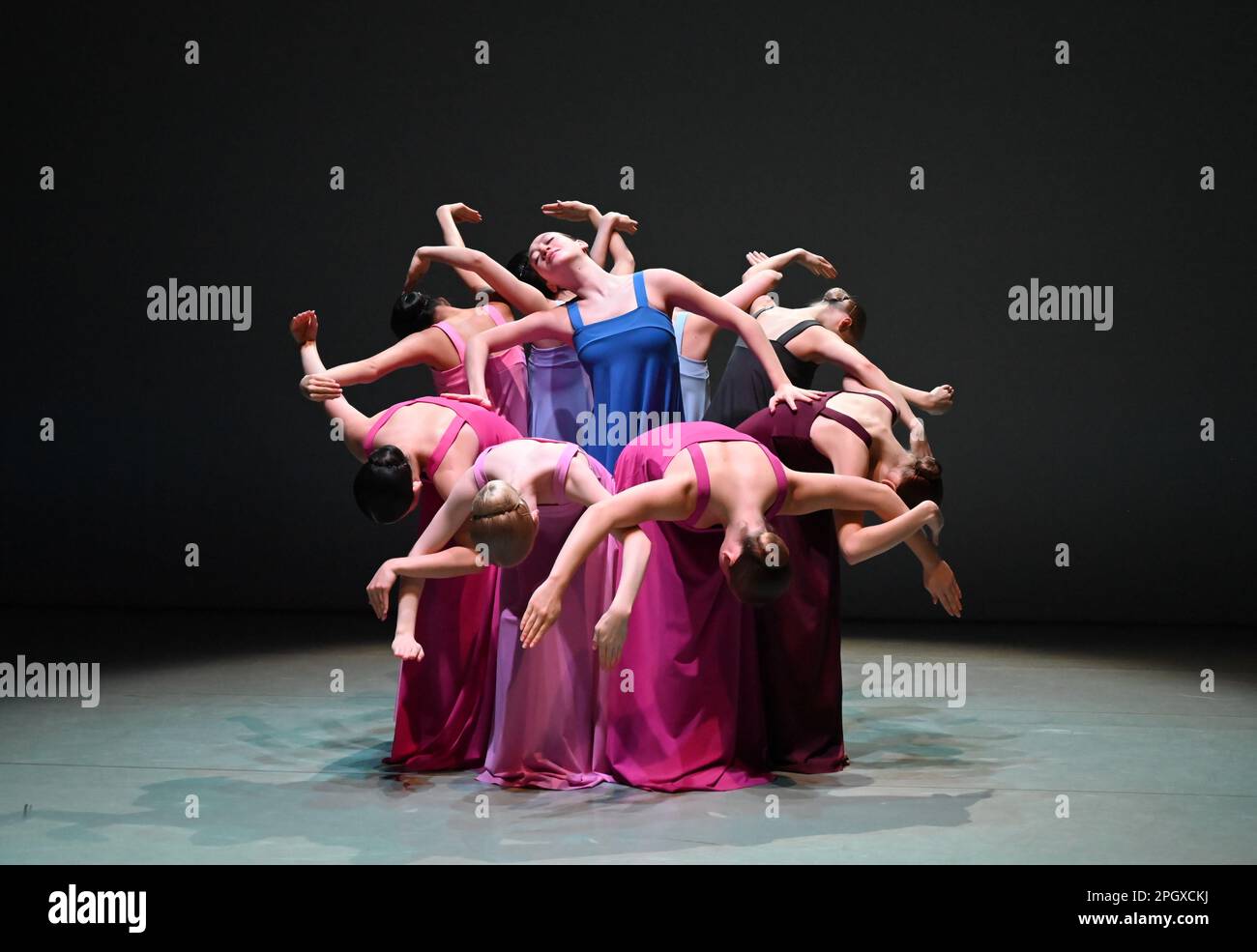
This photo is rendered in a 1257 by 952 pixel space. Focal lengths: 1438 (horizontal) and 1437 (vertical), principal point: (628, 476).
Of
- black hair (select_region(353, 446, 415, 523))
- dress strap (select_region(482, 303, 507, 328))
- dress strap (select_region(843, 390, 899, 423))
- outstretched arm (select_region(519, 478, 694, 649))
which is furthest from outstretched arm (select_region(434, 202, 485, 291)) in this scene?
outstretched arm (select_region(519, 478, 694, 649))

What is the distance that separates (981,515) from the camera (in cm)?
759

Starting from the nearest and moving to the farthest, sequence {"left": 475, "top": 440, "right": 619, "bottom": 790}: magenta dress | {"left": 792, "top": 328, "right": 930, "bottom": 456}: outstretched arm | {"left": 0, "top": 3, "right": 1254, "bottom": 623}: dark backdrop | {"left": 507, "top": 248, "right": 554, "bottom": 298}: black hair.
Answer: {"left": 475, "top": 440, "right": 619, "bottom": 790}: magenta dress
{"left": 792, "top": 328, "right": 930, "bottom": 456}: outstretched arm
{"left": 507, "top": 248, "right": 554, "bottom": 298}: black hair
{"left": 0, "top": 3, "right": 1254, "bottom": 623}: dark backdrop

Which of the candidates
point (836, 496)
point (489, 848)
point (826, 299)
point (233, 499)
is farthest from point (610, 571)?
point (233, 499)

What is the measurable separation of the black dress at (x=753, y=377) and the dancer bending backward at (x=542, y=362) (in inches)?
19.4

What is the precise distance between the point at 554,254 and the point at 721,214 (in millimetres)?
3264

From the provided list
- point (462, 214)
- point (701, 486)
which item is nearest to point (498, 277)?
point (462, 214)

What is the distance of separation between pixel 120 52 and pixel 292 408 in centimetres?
220

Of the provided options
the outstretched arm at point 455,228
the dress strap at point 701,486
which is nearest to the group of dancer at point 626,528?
the dress strap at point 701,486

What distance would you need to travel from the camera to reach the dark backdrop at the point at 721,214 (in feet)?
24.1

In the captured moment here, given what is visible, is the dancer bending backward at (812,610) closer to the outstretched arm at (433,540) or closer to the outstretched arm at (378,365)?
the outstretched arm at (433,540)

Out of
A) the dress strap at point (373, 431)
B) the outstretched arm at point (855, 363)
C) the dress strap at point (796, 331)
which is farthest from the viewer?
the dress strap at point (796, 331)

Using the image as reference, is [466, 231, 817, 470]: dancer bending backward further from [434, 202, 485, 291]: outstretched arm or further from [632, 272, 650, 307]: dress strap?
[434, 202, 485, 291]: outstretched arm

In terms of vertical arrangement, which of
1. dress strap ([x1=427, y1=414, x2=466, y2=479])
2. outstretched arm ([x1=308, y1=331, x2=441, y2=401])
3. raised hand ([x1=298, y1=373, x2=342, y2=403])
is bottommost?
dress strap ([x1=427, y1=414, x2=466, y2=479])

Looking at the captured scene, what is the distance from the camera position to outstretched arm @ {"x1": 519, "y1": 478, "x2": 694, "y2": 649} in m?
3.49
